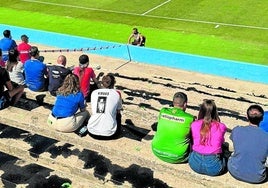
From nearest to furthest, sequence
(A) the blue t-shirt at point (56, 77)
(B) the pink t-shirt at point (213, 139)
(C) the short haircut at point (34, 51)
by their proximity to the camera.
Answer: (B) the pink t-shirt at point (213, 139)
(A) the blue t-shirt at point (56, 77)
(C) the short haircut at point (34, 51)

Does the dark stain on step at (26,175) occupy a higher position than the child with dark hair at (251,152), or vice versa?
the child with dark hair at (251,152)

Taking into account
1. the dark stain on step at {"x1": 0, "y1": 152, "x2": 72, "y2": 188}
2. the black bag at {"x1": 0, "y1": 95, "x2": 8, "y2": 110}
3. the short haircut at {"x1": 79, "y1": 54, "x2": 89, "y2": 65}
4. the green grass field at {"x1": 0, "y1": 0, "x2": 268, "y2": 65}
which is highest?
the green grass field at {"x1": 0, "y1": 0, "x2": 268, "y2": 65}

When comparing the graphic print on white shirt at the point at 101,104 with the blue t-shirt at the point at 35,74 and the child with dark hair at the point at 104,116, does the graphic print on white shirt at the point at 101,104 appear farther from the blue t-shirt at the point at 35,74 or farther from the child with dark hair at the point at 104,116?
the blue t-shirt at the point at 35,74

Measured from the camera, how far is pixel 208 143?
700cm

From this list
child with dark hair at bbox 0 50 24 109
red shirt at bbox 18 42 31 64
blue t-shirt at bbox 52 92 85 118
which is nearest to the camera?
blue t-shirt at bbox 52 92 85 118

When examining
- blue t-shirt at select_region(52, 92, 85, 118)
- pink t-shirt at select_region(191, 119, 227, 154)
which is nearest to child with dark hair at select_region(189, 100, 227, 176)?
pink t-shirt at select_region(191, 119, 227, 154)

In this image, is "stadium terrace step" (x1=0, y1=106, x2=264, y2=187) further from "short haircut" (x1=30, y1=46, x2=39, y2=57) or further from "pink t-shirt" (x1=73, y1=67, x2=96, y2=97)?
"short haircut" (x1=30, y1=46, x2=39, y2=57)

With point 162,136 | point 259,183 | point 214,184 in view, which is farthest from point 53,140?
point 259,183

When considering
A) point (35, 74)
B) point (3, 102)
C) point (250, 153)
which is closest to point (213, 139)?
point (250, 153)

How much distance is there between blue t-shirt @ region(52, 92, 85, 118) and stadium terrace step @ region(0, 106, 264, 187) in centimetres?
43

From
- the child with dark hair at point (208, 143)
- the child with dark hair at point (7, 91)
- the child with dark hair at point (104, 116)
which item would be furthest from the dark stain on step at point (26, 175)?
the child with dark hair at point (208, 143)

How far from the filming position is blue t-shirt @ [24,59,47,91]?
1052 centimetres

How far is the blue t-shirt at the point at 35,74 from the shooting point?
10.5 meters

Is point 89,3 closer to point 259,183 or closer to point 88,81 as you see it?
point 88,81
